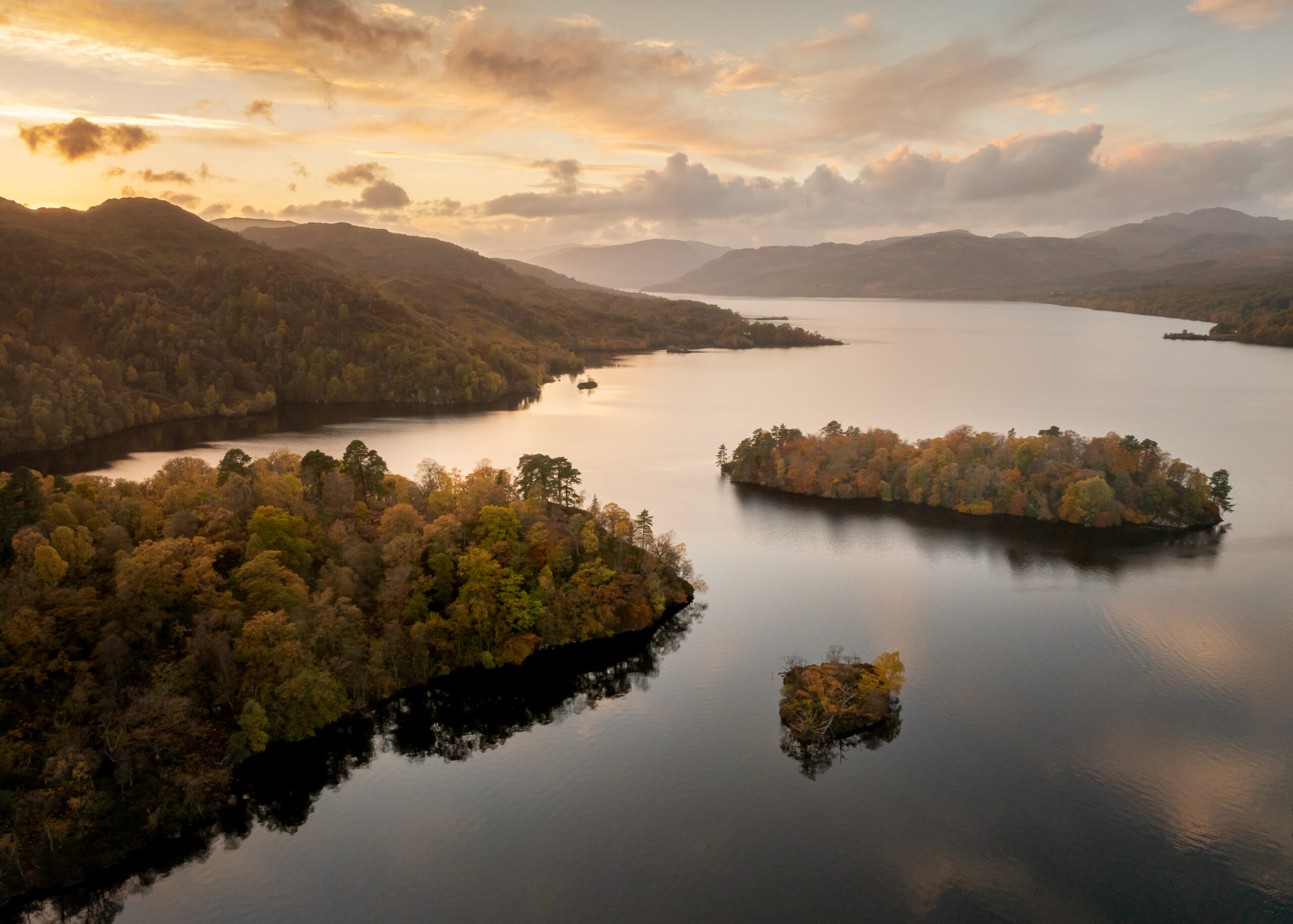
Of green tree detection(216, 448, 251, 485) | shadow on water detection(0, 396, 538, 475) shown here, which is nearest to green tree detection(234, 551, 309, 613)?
green tree detection(216, 448, 251, 485)

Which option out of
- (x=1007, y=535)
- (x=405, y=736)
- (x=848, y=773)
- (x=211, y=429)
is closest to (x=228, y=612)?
(x=405, y=736)

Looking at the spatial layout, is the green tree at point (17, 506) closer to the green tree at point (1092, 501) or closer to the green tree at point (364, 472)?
the green tree at point (364, 472)

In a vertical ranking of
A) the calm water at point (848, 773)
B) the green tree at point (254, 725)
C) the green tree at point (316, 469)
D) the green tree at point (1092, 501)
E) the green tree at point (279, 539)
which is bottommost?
the calm water at point (848, 773)

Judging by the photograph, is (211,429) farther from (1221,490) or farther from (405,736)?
(1221,490)

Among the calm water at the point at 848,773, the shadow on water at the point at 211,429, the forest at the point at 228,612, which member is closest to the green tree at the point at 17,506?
the forest at the point at 228,612

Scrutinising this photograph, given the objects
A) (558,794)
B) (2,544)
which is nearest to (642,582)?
(558,794)

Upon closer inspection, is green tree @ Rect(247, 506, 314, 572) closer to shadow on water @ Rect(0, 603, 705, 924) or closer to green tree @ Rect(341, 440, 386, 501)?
shadow on water @ Rect(0, 603, 705, 924)
